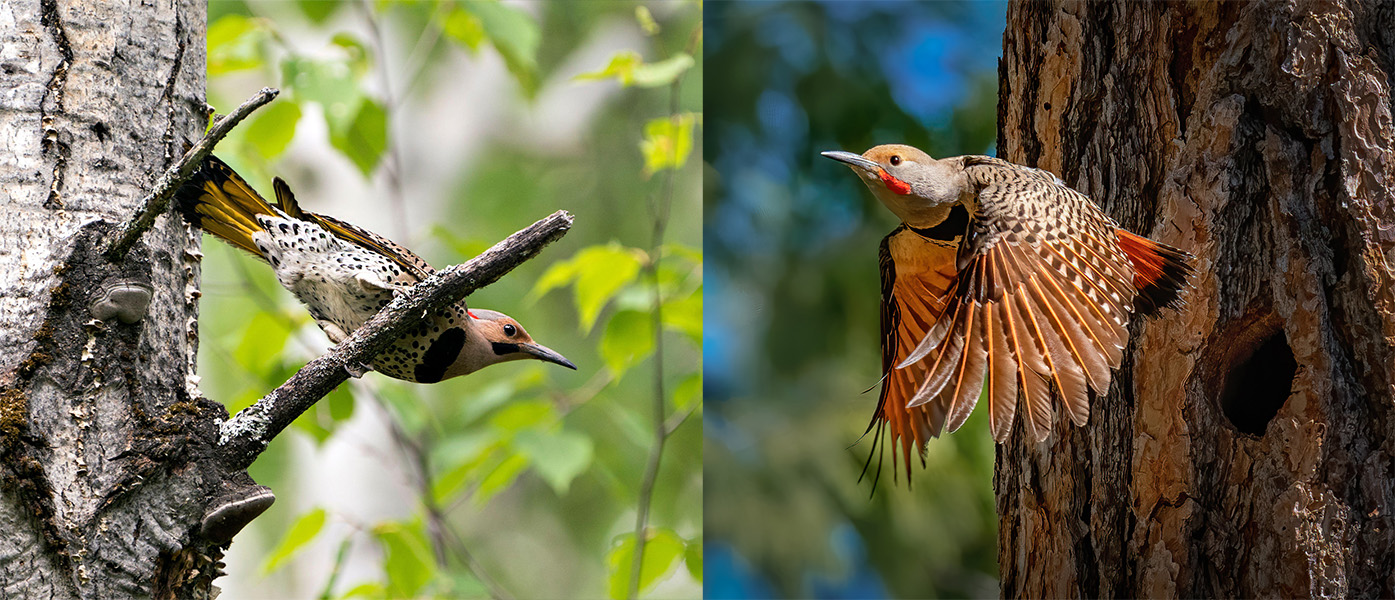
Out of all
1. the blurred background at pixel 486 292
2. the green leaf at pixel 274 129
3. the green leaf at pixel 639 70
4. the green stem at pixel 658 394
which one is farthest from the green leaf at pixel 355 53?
the green stem at pixel 658 394

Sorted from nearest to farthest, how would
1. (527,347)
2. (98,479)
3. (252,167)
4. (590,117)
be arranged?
1. (98,479)
2. (527,347)
3. (252,167)
4. (590,117)

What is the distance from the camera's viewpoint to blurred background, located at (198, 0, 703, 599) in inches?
51.6

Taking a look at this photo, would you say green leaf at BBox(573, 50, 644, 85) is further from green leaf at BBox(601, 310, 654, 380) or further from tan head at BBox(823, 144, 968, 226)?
tan head at BBox(823, 144, 968, 226)

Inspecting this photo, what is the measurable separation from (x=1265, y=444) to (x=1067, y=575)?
Result: 0.48ft

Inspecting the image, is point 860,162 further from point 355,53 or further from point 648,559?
point 355,53

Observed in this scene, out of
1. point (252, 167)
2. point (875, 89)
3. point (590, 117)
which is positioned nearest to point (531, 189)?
point (590, 117)

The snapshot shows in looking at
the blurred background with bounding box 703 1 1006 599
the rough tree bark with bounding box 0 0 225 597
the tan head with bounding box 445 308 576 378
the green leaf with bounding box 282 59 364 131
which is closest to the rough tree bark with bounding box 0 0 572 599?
the rough tree bark with bounding box 0 0 225 597

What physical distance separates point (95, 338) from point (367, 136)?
92 cm

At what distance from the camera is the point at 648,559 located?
1.32 m

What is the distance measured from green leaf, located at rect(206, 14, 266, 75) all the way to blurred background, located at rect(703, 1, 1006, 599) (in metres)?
0.68

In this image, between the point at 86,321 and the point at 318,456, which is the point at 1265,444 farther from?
the point at 318,456

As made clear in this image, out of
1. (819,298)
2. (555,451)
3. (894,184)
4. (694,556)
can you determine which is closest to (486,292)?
(555,451)

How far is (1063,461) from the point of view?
62 cm

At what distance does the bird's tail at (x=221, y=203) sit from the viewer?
61 centimetres
